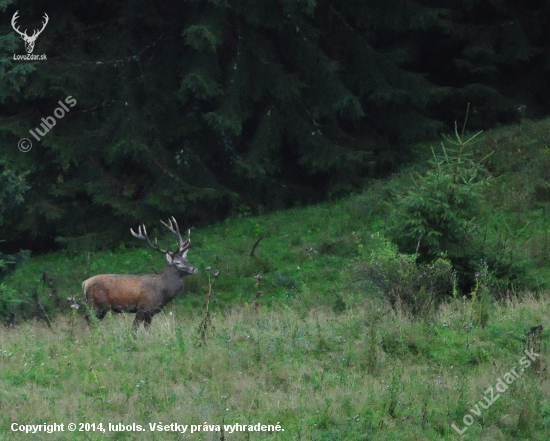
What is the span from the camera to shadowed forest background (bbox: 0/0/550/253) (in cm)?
2005

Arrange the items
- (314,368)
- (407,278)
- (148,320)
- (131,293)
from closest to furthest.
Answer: (314,368) < (407,278) < (148,320) < (131,293)

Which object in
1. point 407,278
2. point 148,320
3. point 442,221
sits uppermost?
point 442,221

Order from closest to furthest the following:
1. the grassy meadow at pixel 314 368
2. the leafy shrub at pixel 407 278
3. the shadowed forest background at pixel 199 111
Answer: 1. the grassy meadow at pixel 314 368
2. the leafy shrub at pixel 407 278
3. the shadowed forest background at pixel 199 111

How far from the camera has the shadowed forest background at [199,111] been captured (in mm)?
20047

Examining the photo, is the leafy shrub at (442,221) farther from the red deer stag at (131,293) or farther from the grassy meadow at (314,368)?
the red deer stag at (131,293)

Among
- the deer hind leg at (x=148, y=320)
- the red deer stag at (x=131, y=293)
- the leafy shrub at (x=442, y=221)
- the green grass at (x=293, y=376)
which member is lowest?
the green grass at (x=293, y=376)

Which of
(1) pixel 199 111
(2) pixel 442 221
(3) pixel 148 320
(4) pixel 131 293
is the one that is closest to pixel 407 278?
(2) pixel 442 221

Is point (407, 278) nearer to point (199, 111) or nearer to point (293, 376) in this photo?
point (293, 376)

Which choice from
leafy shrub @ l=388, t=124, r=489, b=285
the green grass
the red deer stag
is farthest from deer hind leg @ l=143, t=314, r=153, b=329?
leafy shrub @ l=388, t=124, r=489, b=285

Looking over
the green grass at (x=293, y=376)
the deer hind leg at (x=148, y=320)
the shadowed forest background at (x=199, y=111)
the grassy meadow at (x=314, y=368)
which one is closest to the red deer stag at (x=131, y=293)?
the deer hind leg at (x=148, y=320)

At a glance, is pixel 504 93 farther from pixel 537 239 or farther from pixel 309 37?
pixel 537 239

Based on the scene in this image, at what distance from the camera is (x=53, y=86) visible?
20016 millimetres

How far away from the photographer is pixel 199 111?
70.0 feet

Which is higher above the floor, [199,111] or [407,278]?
[199,111]
